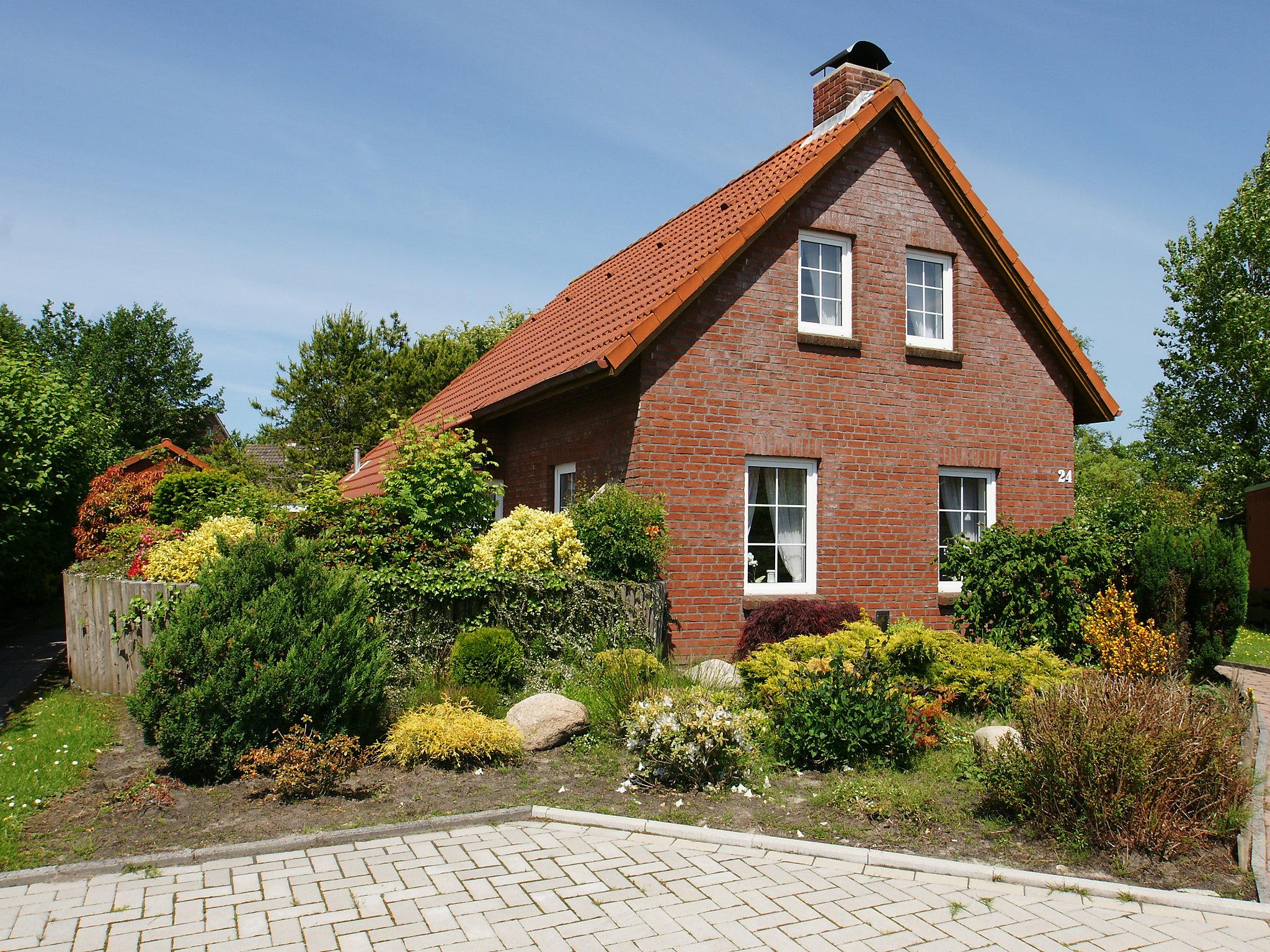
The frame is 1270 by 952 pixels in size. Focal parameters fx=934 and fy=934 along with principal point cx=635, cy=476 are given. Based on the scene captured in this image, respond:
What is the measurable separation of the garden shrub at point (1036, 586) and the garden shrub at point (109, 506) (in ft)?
41.5

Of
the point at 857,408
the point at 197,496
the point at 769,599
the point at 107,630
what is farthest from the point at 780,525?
the point at 197,496

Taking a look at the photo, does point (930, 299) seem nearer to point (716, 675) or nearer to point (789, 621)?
point (789, 621)

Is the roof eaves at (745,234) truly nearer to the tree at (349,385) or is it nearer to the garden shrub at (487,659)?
the garden shrub at (487,659)

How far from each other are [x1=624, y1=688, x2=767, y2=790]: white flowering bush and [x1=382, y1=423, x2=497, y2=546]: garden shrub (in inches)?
168

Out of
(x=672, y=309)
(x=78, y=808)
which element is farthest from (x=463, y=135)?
(x=78, y=808)

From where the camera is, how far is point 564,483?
13891 millimetres

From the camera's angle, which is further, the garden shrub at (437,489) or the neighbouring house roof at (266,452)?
the neighbouring house roof at (266,452)

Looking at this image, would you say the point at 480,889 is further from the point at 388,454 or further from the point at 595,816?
the point at 388,454

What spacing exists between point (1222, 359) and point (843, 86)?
2526 cm

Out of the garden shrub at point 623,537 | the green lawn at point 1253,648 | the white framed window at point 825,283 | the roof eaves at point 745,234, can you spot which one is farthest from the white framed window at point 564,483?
the green lawn at point 1253,648

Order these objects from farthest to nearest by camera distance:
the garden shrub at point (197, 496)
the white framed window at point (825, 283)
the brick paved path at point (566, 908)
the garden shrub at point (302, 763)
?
1. the garden shrub at point (197, 496)
2. the white framed window at point (825, 283)
3. the garden shrub at point (302, 763)
4. the brick paved path at point (566, 908)

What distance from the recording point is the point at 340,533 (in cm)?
985

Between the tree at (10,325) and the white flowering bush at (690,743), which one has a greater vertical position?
the tree at (10,325)

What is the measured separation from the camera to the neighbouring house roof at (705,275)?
449 inches
